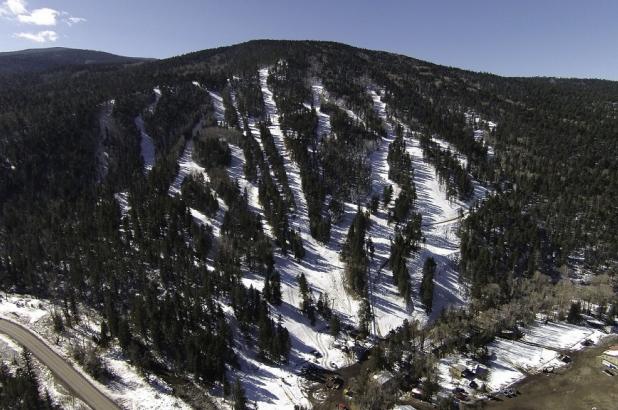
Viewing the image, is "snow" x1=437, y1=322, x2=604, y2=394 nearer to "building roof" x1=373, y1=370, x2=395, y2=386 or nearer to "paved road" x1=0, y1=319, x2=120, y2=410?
"building roof" x1=373, y1=370, x2=395, y2=386

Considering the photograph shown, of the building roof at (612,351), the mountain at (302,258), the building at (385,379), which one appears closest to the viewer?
the building at (385,379)

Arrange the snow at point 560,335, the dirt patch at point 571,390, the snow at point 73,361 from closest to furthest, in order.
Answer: the snow at point 73,361 → the dirt patch at point 571,390 → the snow at point 560,335

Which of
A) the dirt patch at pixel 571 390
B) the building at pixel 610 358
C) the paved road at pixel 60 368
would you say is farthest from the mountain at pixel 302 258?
the building at pixel 610 358

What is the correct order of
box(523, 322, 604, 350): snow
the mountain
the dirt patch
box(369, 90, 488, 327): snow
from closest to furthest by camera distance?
the dirt patch
the mountain
box(523, 322, 604, 350): snow
box(369, 90, 488, 327): snow

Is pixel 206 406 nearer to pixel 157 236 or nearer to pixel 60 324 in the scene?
pixel 60 324

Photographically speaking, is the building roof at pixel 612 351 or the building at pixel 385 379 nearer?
the building at pixel 385 379

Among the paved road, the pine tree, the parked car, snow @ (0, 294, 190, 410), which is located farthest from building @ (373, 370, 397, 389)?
the paved road

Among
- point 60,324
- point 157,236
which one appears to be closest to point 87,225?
point 157,236

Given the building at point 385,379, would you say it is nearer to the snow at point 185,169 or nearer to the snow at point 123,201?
the snow at point 123,201
